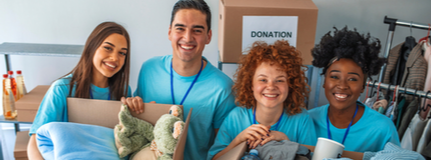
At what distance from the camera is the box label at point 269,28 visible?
163cm

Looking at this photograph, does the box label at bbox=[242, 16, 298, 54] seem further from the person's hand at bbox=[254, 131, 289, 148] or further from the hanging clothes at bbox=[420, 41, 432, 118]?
the hanging clothes at bbox=[420, 41, 432, 118]

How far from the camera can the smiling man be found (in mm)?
1427

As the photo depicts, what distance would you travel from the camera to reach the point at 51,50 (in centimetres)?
191

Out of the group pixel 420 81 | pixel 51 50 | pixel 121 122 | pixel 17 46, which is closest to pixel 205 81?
pixel 121 122

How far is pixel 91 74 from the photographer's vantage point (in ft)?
4.58

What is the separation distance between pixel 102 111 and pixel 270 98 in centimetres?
77

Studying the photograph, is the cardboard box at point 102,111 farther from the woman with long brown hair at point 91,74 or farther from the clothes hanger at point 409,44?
the clothes hanger at point 409,44

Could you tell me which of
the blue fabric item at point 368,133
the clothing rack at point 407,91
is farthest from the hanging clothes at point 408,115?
the blue fabric item at point 368,133

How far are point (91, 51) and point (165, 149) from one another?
66 cm

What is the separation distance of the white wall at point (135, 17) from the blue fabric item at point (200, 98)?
3.30 ft

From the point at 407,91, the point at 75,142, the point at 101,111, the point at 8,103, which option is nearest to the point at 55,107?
the point at 101,111

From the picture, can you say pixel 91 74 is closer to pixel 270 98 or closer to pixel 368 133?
pixel 270 98

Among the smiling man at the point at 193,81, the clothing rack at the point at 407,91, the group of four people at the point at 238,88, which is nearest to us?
the group of four people at the point at 238,88

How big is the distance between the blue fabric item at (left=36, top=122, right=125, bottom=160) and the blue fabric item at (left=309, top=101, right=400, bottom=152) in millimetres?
1083
